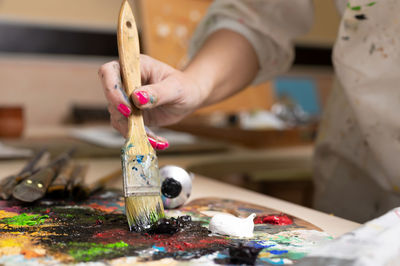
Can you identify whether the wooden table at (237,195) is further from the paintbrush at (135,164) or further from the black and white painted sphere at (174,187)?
the paintbrush at (135,164)

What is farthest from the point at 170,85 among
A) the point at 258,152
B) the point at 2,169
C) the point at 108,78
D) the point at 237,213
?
the point at 258,152

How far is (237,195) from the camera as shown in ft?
2.59

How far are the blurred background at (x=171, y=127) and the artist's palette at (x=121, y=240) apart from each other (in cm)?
52

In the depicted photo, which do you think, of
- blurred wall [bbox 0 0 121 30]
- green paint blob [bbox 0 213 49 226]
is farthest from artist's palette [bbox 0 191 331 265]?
blurred wall [bbox 0 0 121 30]

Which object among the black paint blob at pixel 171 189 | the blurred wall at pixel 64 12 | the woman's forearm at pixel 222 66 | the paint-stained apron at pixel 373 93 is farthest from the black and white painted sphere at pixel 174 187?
the blurred wall at pixel 64 12

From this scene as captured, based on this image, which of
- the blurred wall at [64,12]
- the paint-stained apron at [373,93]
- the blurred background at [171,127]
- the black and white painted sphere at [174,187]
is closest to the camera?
the black and white painted sphere at [174,187]

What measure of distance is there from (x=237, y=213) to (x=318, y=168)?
0.51 metres

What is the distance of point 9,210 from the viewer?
2.05 feet

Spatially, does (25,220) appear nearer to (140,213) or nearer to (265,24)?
(140,213)

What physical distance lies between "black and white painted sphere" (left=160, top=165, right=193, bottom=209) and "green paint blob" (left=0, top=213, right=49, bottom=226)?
169 mm

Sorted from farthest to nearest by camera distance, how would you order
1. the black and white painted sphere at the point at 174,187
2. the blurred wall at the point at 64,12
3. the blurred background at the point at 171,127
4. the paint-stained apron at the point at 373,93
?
the blurred wall at the point at 64,12
the blurred background at the point at 171,127
the paint-stained apron at the point at 373,93
the black and white painted sphere at the point at 174,187

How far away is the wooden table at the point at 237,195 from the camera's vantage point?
2.01 feet

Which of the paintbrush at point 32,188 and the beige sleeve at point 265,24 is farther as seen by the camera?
the beige sleeve at point 265,24

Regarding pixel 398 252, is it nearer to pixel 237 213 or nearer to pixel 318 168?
pixel 237 213
